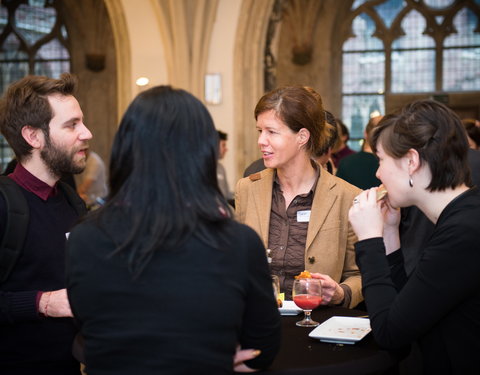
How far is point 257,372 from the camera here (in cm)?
195

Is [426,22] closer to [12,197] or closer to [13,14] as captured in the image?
[13,14]

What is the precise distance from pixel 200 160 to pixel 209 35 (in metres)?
6.50

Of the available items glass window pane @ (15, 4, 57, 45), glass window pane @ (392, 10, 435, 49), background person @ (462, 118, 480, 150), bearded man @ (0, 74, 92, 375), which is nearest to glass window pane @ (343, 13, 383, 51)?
glass window pane @ (392, 10, 435, 49)

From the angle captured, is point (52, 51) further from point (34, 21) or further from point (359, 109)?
point (359, 109)

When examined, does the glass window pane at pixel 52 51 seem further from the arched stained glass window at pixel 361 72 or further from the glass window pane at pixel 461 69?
the glass window pane at pixel 461 69

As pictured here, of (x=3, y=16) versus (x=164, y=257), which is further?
(x=3, y=16)

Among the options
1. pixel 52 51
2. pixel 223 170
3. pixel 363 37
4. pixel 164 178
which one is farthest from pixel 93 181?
pixel 363 37

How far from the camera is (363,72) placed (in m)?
13.2

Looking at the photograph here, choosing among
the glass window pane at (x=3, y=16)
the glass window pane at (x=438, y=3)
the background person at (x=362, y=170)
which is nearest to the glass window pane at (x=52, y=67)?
the glass window pane at (x=3, y=16)

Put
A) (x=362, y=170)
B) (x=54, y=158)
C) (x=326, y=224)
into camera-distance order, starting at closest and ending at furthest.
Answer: (x=54, y=158) < (x=326, y=224) < (x=362, y=170)

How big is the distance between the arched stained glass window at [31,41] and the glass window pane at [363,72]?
5.41 m

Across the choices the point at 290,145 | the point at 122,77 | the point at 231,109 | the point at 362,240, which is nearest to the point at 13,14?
the point at 122,77

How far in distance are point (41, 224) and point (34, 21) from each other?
38.2ft

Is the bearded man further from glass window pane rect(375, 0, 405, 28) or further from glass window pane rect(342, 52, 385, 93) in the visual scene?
glass window pane rect(375, 0, 405, 28)
